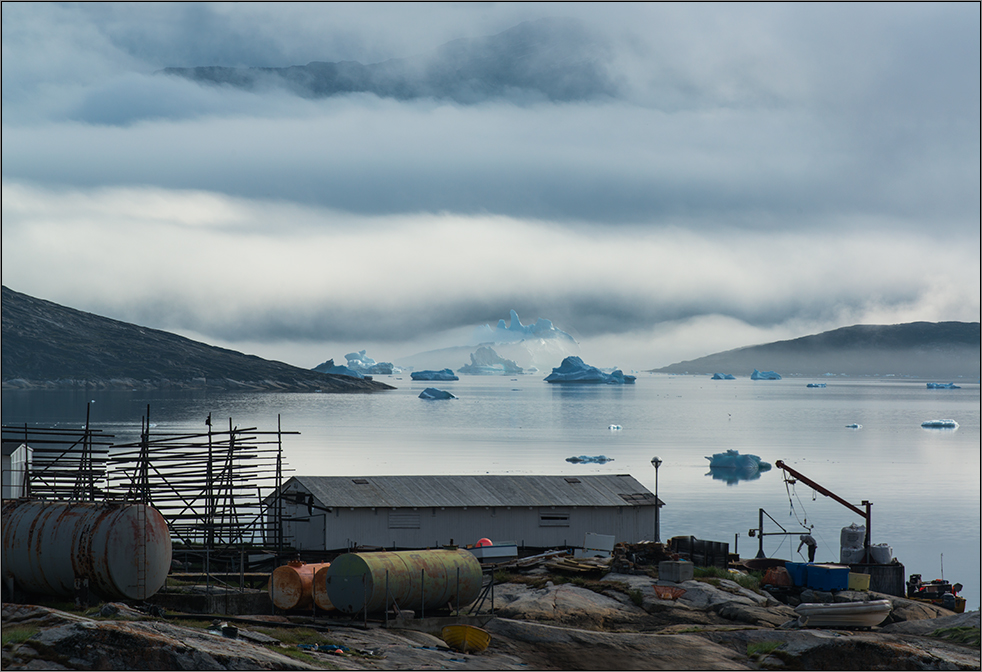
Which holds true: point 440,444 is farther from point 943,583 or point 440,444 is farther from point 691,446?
point 943,583

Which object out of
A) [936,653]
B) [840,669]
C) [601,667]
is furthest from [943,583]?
[601,667]

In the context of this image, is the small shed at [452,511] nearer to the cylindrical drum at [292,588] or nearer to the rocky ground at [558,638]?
the rocky ground at [558,638]

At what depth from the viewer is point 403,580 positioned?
2489 centimetres

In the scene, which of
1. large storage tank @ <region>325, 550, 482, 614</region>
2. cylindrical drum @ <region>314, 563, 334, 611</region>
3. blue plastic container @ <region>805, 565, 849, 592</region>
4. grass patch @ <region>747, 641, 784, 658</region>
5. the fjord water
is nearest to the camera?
large storage tank @ <region>325, 550, 482, 614</region>

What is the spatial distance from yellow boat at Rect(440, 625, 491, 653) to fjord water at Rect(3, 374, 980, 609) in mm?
14381

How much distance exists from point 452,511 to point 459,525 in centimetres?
61

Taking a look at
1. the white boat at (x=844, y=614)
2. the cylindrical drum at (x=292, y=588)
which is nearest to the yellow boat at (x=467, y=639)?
the cylindrical drum at (x=292, y=588)

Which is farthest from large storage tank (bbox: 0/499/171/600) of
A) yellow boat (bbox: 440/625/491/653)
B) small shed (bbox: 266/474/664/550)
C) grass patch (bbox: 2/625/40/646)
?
small shed (bbox: 266/474/664/550)

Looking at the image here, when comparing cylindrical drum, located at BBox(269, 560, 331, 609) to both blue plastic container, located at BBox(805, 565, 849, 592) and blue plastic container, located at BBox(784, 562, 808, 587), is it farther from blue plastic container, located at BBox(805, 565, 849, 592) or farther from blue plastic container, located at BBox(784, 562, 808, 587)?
blue plastic container, located at BBox(805, 565, 849, 592)

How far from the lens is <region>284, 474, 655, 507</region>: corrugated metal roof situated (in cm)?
3691

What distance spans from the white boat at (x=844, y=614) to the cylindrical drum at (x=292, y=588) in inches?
546

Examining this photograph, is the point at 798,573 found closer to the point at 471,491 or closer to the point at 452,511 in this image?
the point at 471,491

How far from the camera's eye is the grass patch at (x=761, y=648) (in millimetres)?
24531

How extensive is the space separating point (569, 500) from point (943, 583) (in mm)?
14072
